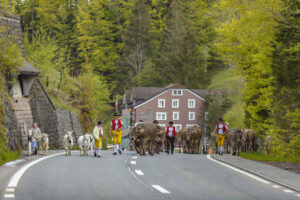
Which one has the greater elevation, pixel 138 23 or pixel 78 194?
pixel 138 23

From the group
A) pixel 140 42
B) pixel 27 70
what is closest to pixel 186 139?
pixel 27 70

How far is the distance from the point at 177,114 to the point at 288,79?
234ft

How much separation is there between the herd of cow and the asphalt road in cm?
670

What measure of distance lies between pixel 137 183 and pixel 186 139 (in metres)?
18.5

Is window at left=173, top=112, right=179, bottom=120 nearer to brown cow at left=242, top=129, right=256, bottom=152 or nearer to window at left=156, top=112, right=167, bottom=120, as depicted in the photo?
window at left=156, top=112, right=167, bottom=120

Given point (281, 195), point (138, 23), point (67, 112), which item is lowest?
point (281, 195)

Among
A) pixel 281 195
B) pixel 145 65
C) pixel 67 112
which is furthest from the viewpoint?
pixel 145 65

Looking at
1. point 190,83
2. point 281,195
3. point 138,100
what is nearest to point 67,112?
point 281,195

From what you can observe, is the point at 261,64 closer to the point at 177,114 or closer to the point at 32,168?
the point at 32,168

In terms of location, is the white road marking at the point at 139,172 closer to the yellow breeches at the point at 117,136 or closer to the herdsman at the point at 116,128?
the herdsman at the point at 116,128

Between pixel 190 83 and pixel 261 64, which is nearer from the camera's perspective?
pixel 261 64

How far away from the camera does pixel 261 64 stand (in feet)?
97.7

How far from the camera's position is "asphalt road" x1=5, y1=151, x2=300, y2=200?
1088cm

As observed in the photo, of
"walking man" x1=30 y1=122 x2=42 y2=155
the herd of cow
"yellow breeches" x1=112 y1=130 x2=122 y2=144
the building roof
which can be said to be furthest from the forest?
"yellow breeches" x1=112 y1=130 x2=122 y2=144
